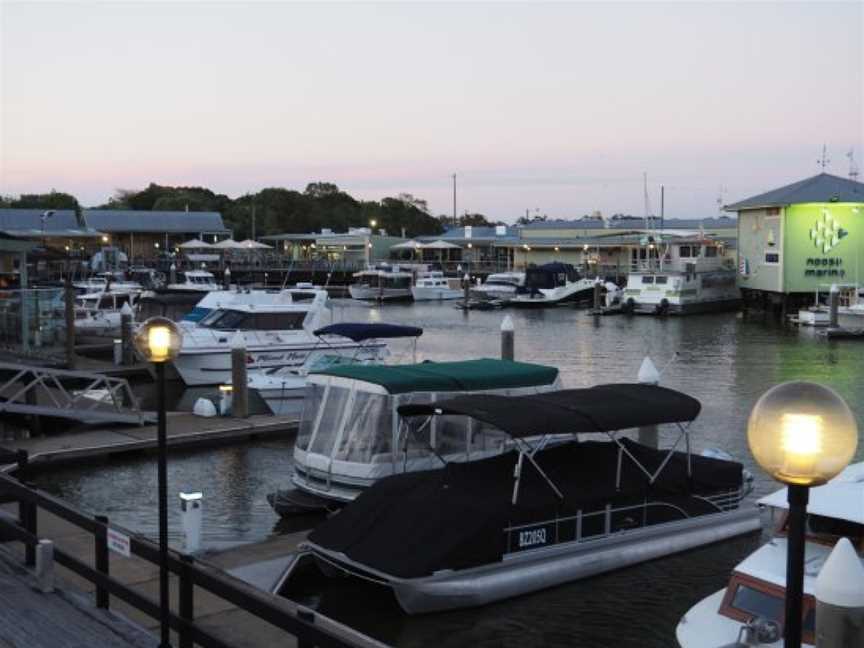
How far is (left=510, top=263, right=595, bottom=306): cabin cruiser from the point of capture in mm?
78188

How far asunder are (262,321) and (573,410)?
21.7 metres

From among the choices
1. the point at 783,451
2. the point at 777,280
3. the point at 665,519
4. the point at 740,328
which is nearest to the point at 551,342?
the point at 740,328

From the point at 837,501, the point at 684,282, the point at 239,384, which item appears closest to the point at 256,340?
the point at 239,384

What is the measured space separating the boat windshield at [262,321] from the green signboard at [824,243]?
4441cm

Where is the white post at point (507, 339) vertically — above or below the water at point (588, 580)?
above

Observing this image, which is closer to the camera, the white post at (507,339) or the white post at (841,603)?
the white post at (841,603)

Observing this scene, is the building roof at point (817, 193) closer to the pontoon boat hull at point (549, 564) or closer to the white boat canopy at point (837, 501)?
the pontoon boat hull at point (549, 564)

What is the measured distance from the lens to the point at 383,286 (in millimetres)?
87250

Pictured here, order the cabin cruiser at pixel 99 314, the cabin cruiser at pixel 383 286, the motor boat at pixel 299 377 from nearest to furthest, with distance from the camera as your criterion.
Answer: the motor boat at pixel 299 377 < the cabin cruiser at pixel 99 314 < the cabin cruiser at pixel 383 286

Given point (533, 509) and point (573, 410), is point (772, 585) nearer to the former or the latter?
point (533, 509)

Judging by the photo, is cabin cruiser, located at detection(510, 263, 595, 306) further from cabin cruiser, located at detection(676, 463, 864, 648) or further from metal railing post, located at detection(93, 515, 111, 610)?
metal railing post, located at detection(93, 515, 111, 610)

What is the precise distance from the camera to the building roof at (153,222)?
355 ft

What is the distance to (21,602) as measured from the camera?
9500mm

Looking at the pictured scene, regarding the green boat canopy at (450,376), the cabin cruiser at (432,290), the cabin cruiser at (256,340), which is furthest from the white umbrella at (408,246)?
the green boat canopy at (450,376)
